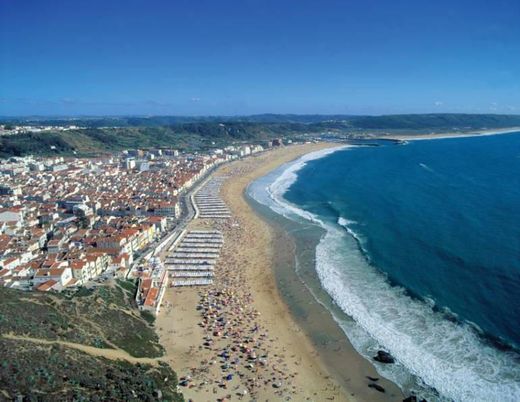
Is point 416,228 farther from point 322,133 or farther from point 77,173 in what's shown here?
point 322,133

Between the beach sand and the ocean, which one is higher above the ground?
the ocean

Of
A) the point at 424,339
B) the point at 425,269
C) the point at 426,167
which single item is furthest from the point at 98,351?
the point at 426,167

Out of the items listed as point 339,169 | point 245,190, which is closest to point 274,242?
point 245,190

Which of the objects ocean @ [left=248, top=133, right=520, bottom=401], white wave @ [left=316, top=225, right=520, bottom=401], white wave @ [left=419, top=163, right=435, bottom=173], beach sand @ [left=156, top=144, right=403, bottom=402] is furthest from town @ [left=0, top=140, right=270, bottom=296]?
white wave @ [left=419, top=163, right=435, bottom=173]

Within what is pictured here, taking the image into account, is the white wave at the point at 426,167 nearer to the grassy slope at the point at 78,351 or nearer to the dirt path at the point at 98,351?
the grassy slope at the point at 78,351

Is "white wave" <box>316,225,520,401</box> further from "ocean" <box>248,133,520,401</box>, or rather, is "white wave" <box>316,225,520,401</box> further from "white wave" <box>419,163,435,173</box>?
"white wave" <box>419,163,435,173</box>

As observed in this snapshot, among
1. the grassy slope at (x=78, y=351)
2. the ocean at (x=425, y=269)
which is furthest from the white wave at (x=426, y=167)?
the grassy slope at (x=78, y=351)
